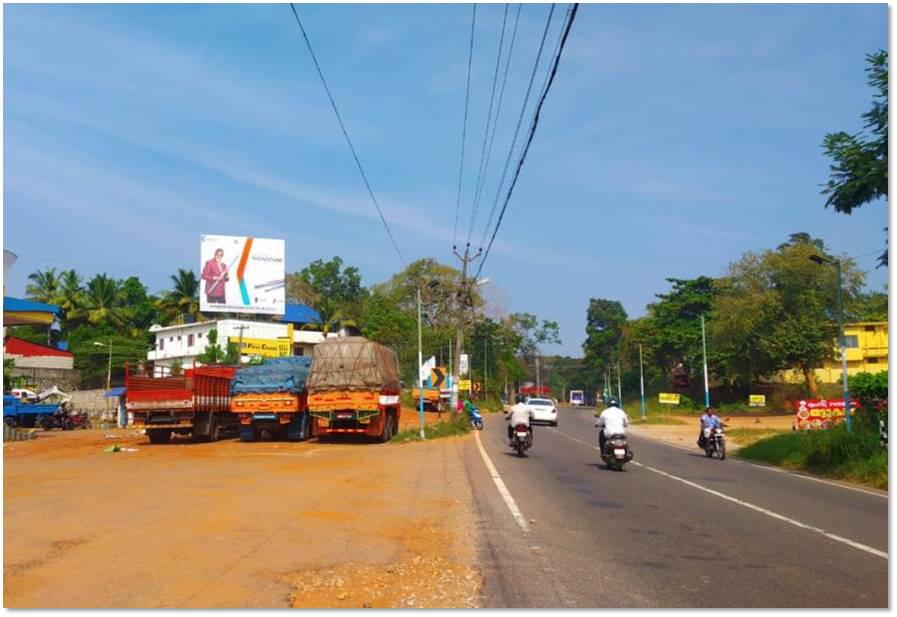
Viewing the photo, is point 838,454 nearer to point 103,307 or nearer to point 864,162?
point 864,162

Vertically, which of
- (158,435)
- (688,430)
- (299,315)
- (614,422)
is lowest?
(688,430)

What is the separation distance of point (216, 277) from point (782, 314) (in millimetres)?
41087

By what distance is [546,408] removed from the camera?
143 ft

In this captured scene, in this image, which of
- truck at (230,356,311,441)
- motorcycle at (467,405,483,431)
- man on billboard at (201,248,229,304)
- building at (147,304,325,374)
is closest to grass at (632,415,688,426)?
motorcycle at (467,405,483,431)

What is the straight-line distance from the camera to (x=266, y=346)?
198 ft

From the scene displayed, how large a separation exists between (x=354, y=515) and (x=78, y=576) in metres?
4.14

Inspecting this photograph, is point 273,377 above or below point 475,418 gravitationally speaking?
above

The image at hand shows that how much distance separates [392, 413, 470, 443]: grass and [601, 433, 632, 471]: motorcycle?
1148 centimetres

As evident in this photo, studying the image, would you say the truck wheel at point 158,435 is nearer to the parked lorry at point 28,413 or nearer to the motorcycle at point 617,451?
the parked lorry at point 28,413

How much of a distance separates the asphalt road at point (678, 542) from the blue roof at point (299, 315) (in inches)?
2305

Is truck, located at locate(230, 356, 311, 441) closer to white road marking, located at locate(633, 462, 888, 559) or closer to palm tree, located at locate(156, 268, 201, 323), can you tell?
white road marking, located at locate(633, 462, 888, 559)

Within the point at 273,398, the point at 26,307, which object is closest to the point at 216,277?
the point at 26,307

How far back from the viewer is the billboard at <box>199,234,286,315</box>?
5284 cm

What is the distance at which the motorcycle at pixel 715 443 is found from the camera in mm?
22422
